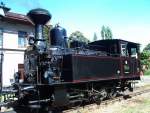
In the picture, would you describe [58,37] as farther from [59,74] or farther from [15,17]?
[15,17]

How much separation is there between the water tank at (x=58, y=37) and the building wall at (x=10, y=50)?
453 inches

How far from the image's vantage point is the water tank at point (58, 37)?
1197cm

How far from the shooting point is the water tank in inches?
471

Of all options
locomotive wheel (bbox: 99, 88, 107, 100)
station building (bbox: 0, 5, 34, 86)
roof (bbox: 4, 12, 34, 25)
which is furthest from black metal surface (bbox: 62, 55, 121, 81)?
roof (bbox: 4, 12, 34, 25)

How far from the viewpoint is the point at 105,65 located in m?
13.1

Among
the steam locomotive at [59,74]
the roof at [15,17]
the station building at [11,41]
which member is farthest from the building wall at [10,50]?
the steam locomotive at [59,74]

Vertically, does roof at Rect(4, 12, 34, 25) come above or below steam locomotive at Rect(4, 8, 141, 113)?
above

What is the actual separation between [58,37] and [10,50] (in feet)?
40.4

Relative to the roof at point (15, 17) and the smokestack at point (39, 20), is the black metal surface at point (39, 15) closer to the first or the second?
the smokestack at point (39, 20)

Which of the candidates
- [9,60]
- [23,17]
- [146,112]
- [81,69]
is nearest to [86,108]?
[81,69]

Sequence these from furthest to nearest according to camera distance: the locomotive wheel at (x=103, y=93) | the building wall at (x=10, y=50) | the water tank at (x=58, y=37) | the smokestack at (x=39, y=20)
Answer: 1. the building wall at (x=10, y=50)
2. the locomotive wheel at (x=103, y=93)
3. the water tank at (x=58, y=37)
4. the smokestack at (x=39, y=20)

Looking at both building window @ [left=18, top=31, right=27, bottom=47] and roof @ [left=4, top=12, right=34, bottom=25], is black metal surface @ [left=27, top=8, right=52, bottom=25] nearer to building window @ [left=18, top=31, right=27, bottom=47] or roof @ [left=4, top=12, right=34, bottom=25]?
roof @ [left=4, top=12, right=34, bottom=25]

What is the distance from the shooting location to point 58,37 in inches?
474

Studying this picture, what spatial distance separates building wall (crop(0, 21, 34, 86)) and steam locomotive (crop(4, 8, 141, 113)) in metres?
10.7
